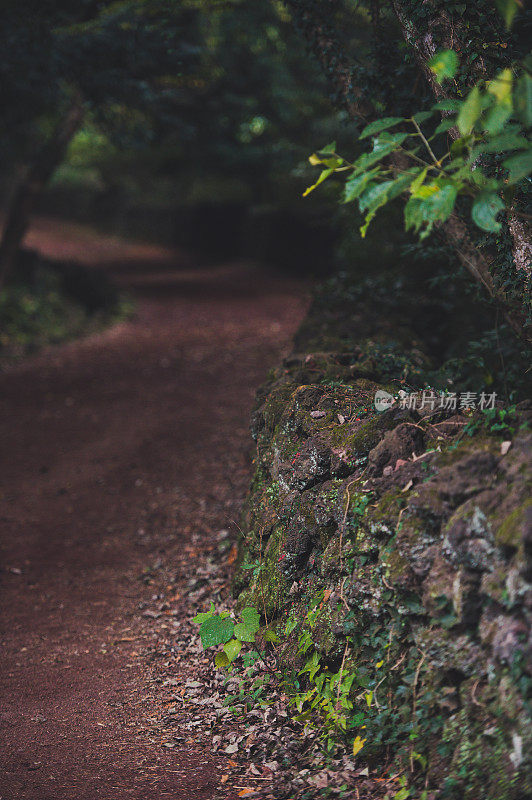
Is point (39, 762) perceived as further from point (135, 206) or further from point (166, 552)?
point (135, 206)

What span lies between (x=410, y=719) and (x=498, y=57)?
3.62 meters

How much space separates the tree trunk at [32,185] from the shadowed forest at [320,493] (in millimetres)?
1162

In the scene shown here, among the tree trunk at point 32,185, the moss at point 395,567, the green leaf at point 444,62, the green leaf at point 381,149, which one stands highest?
the tree trunk at point 32,185

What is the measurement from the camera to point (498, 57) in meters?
3.86

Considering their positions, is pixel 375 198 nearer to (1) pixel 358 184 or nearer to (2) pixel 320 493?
(1) pixel 358 184

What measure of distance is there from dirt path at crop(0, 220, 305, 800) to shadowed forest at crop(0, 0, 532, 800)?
26 millimetres

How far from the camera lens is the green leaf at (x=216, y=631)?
3.86 metres

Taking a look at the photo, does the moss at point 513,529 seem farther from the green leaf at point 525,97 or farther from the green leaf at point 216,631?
the green leaf at point 216,631

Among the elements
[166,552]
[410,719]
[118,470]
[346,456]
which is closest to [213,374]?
[118,470]

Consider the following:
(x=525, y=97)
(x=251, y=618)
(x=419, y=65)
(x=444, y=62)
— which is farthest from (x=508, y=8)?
(x=251, y=618)

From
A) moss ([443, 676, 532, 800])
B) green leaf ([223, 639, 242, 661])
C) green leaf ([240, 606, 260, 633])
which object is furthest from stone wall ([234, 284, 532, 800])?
green leaf ([223, 639, 242, 661])

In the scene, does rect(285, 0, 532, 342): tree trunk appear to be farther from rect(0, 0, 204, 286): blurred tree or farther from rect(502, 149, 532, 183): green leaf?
rect(0, 0, 204, 286): blurred tree

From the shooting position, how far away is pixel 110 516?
6.79 m

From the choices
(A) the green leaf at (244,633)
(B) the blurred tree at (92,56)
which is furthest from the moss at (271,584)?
(B) the blurred tree at (92,56)
